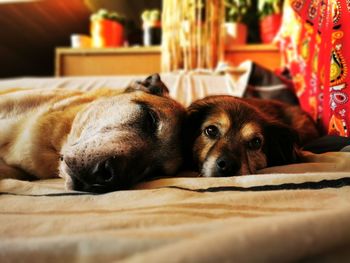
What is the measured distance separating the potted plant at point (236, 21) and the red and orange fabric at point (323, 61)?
3.39 ft

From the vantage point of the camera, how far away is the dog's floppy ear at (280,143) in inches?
52.1

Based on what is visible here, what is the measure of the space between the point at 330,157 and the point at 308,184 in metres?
0.33

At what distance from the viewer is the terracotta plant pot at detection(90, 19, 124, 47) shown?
3436mm

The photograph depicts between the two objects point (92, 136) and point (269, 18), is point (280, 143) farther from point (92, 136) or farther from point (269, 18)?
point (269, 18)

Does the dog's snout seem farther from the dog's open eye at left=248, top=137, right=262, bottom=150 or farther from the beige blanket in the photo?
the dog's open eye at left=248, top=137, right=262, bottom=150

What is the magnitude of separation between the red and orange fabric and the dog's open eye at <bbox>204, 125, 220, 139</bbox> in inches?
18.5

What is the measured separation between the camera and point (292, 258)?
0.47 m

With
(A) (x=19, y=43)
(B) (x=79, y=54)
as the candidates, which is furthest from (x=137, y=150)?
(A) (x=19, y=43)

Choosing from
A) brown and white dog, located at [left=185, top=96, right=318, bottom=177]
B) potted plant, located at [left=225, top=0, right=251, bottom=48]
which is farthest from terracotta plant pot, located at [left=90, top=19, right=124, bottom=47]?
brown and white dog, located at [left=185, top=96, right=318, bottom=177]

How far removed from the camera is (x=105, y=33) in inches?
136

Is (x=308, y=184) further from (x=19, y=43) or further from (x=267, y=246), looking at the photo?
(x=19, y=43)

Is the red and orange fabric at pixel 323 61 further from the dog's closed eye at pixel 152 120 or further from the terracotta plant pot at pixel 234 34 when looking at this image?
the terracotta plant pot at pixel 234 34

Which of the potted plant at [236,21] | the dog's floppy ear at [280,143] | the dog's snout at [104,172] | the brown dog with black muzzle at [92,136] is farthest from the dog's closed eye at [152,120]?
the potted plant at [236,21]

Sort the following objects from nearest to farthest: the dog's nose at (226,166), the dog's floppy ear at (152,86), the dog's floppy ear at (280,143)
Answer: the dog's nose at (226,166) < the dog's floppy ear at (280,143) < the dog's floppy ear at (152,86)
